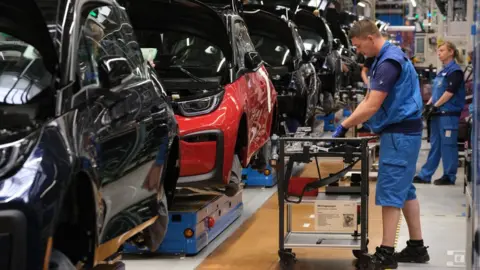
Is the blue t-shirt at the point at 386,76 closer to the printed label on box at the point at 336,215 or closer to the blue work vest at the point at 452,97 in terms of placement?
the printed label on box at the point at 336,215

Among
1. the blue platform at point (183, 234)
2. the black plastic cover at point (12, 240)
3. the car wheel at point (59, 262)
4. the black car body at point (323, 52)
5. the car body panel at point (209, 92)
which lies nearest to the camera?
the black plastic cover at point (12, 240)

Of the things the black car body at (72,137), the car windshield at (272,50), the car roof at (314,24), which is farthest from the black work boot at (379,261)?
the car roof at (314,24)

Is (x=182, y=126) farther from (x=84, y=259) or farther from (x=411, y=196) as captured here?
(x=84, y=259)

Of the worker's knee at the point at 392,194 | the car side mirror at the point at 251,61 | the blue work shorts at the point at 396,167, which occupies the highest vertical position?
the car side mirror at the point at 251,61

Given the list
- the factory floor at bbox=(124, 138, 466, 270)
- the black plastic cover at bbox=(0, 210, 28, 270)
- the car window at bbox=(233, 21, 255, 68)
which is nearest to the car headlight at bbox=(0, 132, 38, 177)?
the black plastic cover at bbox=(0, 210, 28, 270)

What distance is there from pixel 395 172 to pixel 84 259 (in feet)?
10.5

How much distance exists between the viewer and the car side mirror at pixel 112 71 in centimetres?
456

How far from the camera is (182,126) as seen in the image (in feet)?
22.9

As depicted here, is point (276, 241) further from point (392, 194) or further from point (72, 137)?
point (72, 137)

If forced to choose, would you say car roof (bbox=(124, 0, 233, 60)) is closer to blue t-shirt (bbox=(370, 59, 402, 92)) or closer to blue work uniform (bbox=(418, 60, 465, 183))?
blue t-shirt (bbox=(370, 59, 402, 92))

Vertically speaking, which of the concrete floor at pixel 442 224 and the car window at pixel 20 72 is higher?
the car window at pixel 20 72

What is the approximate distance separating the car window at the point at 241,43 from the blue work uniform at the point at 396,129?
5.25ft

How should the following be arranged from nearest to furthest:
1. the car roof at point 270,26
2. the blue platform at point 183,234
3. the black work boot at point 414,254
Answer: the black work boot at point 414,254
the blue platform at point 183,234
the car roof at point 270,26

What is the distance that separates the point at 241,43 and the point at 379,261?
254cm
